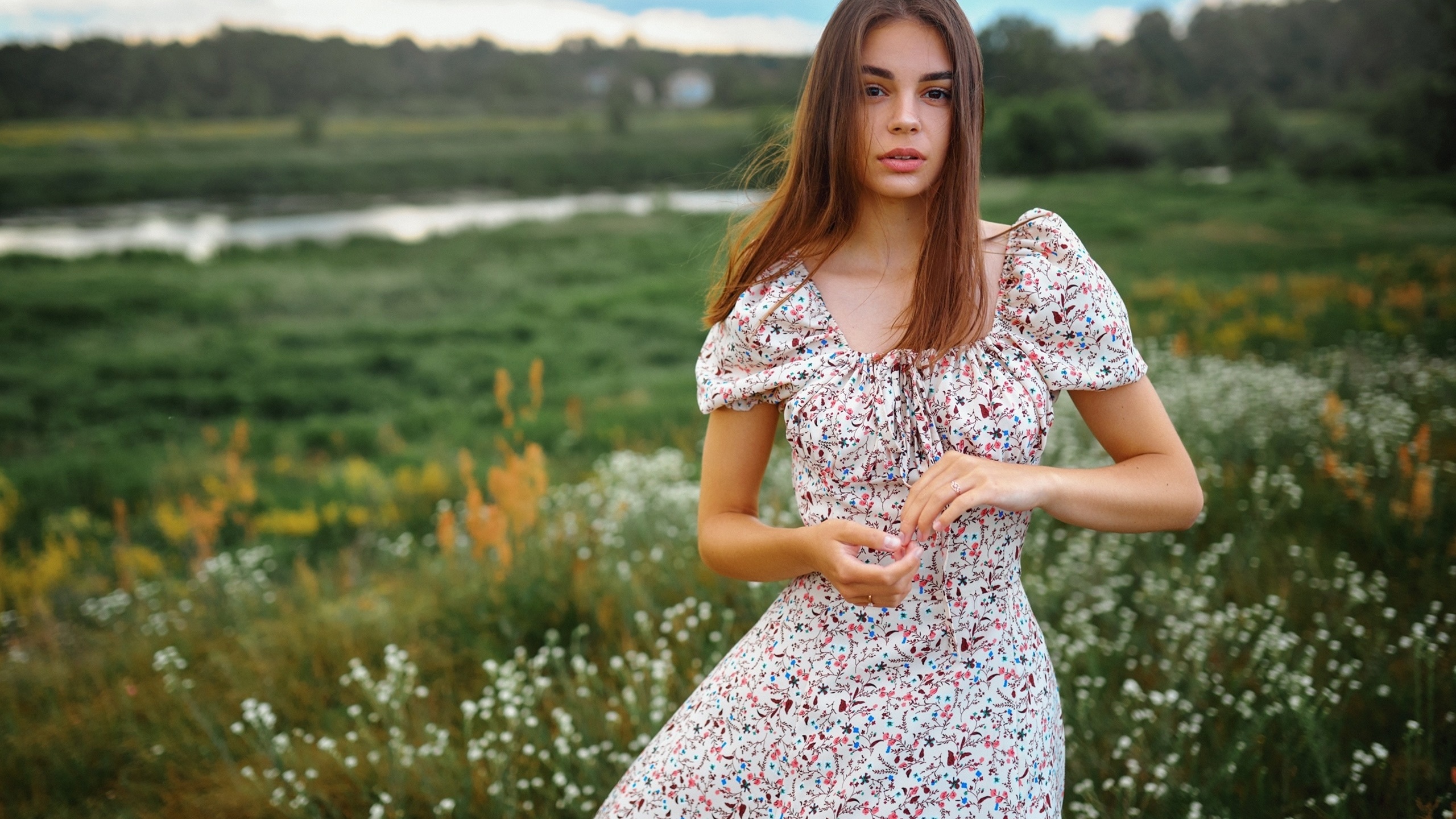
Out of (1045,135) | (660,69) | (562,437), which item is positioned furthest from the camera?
(660,69)

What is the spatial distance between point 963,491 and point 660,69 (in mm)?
20198

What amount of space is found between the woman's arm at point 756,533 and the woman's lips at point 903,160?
0.47 meters

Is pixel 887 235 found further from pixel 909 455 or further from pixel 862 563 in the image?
pixel 862 563

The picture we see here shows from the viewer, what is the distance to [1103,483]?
54.6 inches

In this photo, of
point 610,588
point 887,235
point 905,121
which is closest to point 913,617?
point 887,235

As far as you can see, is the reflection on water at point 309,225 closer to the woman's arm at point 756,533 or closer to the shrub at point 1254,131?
the shrub at point 1254,131

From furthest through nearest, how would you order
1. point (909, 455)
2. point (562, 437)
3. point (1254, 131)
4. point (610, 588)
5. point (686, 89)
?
point (686, 89) < point (1254, 131) < point (562, 437) < point (610, 588) < point (909, 455)

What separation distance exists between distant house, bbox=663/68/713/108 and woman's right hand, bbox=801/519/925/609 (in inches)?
729

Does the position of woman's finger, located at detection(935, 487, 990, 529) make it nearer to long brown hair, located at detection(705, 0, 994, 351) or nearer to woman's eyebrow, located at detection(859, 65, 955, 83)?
long brown hair, located at detection(705, 0, 994, 351)

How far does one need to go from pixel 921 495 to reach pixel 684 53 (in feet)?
63.8

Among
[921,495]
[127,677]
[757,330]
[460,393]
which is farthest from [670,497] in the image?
[460,393]

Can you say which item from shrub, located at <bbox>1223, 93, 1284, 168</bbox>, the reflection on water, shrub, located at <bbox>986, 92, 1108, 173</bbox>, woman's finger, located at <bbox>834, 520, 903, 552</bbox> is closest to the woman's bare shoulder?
woman's finger, located at <bbox>834, 520, 903, 552</bbox>

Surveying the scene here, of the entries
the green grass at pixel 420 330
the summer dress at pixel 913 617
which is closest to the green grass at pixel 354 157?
the green grass at pixel 420 330

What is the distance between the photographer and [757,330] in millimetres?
1596
